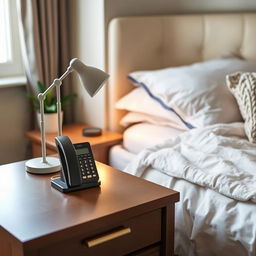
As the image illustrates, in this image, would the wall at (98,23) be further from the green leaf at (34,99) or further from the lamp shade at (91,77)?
the lamp shade at (91,77)

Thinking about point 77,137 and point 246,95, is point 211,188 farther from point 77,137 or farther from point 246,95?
point 77,137

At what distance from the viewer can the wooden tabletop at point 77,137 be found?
2400mm

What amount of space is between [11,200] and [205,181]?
2.08 ft

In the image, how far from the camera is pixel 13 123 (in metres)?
2.63

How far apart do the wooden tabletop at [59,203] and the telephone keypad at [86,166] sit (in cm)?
5


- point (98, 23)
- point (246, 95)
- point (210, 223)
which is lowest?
point (210, 223)

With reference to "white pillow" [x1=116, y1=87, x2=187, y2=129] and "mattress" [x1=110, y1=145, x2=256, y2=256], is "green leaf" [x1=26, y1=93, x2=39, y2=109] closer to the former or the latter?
"white pillow" [x1=116, y1=87, x2=187, y2=129]

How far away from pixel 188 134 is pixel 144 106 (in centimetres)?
38

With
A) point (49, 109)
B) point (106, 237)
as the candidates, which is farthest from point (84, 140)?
point (106, 237)

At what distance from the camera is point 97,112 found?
8.64ft

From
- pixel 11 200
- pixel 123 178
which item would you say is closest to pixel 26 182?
pixel 11 200

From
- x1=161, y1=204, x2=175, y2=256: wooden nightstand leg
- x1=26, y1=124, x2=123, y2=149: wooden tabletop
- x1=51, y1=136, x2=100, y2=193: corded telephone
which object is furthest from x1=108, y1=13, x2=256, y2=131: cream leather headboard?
x1=161, y1=204, x2=175, y2=256: wooden nightstand leg

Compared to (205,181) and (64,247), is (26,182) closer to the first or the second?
(64,247)

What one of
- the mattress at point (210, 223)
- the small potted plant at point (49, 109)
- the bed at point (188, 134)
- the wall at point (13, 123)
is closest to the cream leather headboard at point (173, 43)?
the bed at point (188, 134)
